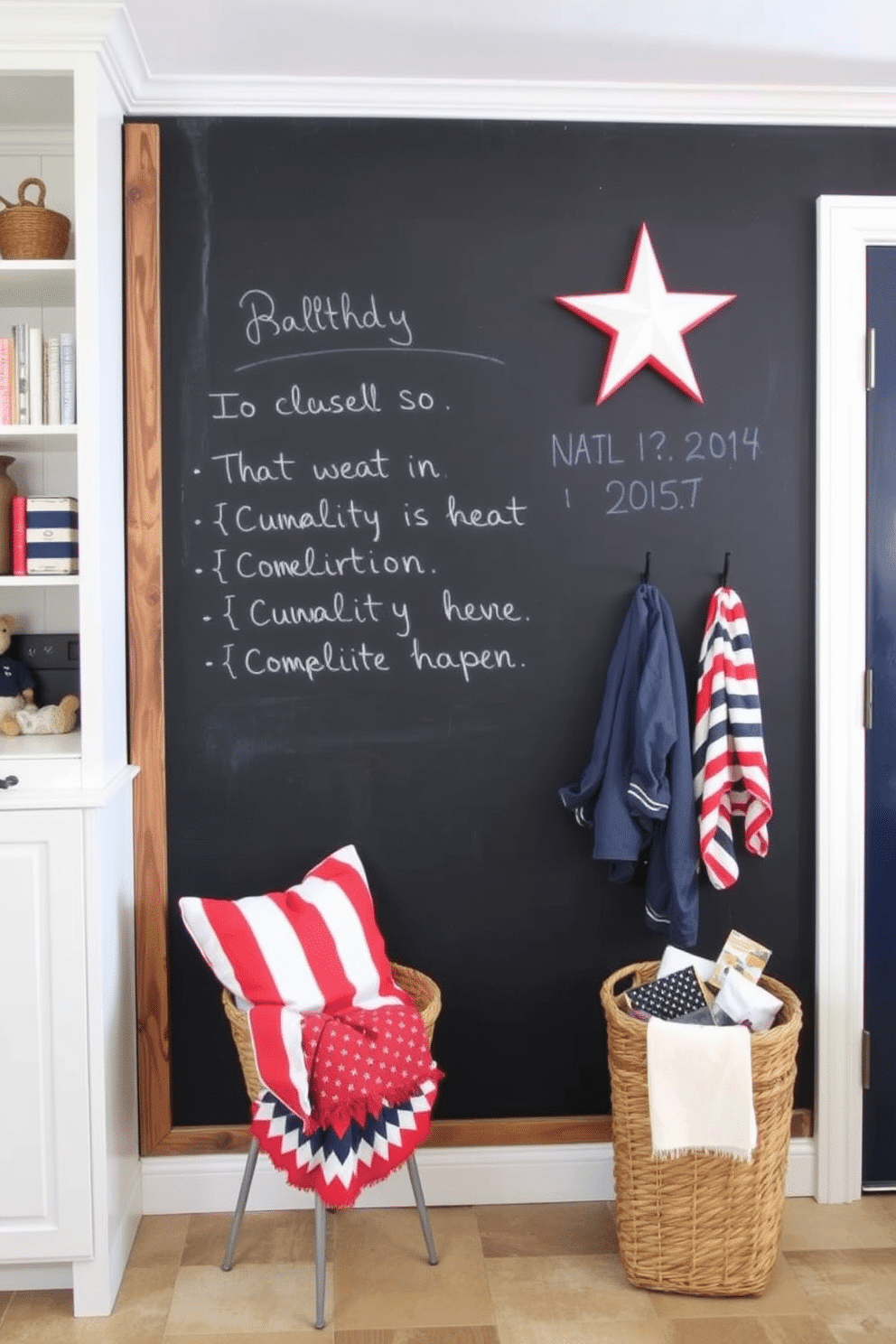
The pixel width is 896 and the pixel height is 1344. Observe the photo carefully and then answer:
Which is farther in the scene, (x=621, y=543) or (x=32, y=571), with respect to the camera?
(x=621, y=543)

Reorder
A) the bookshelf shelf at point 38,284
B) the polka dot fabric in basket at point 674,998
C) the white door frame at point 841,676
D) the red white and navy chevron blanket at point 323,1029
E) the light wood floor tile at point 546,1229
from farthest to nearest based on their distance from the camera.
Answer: the white door frame at point 841,676
the light wood floor tile at point 546,1229
the polka dot fabric in basket at point 674,998
the bookshelf shelf at point 38,284
the red white and navy chevron blanket at point 323,1029

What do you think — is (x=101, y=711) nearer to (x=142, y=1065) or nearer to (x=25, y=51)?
(x=142, y=1065)

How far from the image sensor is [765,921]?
2611 millimetres

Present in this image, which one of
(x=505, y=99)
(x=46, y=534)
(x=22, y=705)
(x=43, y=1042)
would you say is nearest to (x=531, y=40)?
(x=505, y=99)

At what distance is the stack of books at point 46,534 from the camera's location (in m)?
2.26

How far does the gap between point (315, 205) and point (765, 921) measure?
1845 mm

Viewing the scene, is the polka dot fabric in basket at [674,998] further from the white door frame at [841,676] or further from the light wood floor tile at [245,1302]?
the light wood floor tile at [245,1302]

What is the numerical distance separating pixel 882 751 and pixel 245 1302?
1726 millimetres

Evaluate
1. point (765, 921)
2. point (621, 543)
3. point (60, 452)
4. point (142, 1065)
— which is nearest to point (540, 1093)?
point (765, 921)

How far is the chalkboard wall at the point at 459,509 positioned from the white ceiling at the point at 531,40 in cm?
12

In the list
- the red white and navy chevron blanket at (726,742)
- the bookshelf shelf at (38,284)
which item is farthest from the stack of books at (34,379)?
the red white and navy chevron blanket at (726,742)

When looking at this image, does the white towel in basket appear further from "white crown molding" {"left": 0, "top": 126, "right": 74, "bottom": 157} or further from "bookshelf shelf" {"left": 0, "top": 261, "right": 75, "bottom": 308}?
"white crown molding" {"left": 0, "top": 126, "right": 74, "bottom": 157}

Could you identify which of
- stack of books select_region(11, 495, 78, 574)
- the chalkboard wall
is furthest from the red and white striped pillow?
stack of books select_region(11, 495, 78, 574)

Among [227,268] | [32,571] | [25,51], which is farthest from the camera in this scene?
[227,268]
